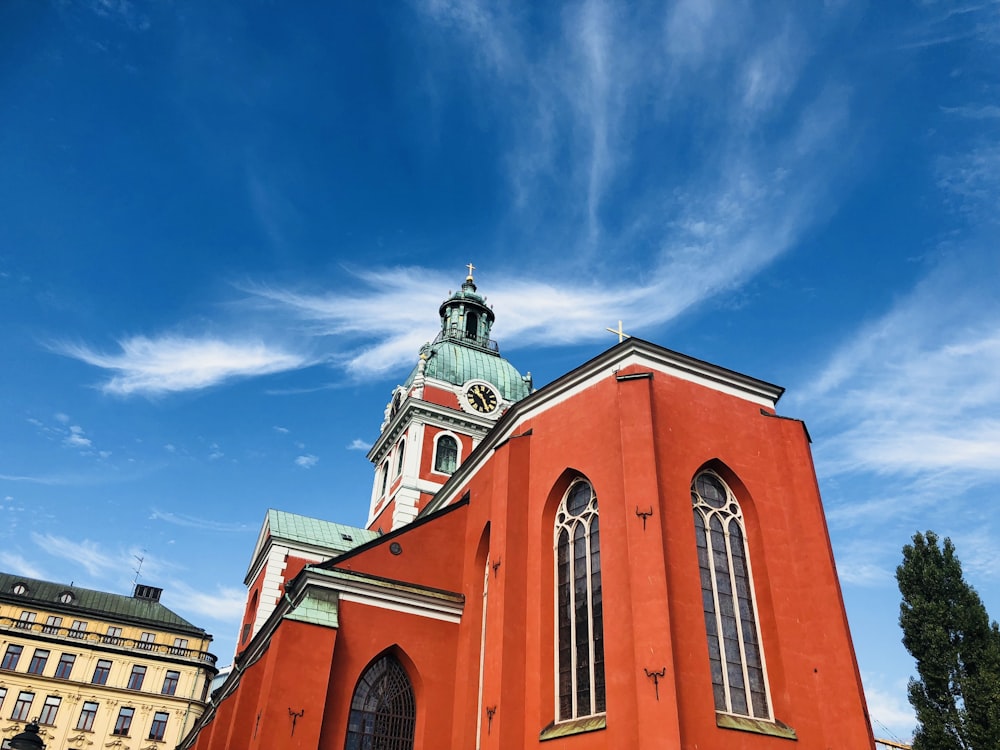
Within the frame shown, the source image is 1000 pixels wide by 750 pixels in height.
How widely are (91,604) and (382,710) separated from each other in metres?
36.8

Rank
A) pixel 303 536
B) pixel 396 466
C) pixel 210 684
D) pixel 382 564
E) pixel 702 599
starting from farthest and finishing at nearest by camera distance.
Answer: pixel 210 684, pixel 396 466, pixel 303 536, pixel 382 564, pixel 702 599

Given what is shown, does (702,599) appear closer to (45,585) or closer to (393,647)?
(393,647)

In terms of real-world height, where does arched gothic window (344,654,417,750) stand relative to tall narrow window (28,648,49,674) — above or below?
below

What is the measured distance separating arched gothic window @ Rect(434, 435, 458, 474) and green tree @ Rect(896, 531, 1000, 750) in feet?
55.7

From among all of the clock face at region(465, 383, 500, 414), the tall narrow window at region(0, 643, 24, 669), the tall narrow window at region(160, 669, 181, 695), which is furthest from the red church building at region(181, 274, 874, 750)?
the tall narrow window at region(0, 643, 24, 669)

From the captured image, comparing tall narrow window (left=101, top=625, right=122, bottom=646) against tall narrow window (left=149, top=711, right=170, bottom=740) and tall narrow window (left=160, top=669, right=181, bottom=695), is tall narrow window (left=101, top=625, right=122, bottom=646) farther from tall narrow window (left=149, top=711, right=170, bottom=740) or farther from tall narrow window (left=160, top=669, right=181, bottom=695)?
tall narrow window (left=149, top=711, right=170, bottom=740)

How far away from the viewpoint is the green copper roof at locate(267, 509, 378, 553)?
96.9 feet

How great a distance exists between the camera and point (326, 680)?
→ 16047 millimetres

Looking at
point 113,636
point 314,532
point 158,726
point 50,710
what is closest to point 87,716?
point 50,710

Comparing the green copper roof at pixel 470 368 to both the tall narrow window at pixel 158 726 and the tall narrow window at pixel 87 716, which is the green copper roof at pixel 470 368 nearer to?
the tall narrow window at pixel 158 726

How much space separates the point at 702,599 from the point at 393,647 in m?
7.09

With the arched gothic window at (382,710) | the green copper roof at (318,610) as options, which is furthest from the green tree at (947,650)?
the green copper roof at (318,610)

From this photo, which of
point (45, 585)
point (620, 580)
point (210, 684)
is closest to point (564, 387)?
point (620, 580)

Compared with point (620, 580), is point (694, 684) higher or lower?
lower
